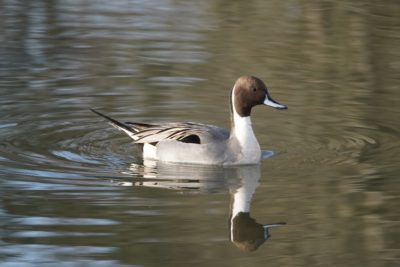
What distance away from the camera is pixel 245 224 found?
9.06 meters

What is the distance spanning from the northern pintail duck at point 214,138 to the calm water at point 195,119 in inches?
6.6

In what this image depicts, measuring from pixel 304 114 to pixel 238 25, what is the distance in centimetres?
508

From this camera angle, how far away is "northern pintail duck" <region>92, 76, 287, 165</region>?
35.8ft

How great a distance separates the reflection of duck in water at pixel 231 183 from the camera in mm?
8820

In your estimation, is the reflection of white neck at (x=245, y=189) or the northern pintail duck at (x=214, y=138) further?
the northern pintail duck at (x=214, y=138)

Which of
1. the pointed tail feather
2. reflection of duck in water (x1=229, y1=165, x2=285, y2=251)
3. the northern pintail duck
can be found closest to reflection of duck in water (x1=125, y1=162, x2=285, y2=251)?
reflection of duck in water (x1=229, y1=165, x2=285, y2=251)

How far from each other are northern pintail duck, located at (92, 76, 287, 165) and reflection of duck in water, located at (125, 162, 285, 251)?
0.35ft

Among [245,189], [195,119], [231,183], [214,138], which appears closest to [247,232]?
[245,189]

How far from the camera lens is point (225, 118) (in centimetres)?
1273

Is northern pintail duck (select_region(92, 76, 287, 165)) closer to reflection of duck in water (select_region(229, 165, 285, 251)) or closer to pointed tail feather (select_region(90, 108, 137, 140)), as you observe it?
pointed tail feather (select_region(90, 108, 137, 140))

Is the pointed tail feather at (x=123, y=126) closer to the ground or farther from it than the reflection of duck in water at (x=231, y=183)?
farther from it

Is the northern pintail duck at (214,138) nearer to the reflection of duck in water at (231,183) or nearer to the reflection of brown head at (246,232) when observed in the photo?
the reflection of duck in water at (231,183)

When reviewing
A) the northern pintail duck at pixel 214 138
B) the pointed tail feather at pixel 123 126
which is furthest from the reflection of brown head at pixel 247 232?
the pointed tail feather at pixel 123 126

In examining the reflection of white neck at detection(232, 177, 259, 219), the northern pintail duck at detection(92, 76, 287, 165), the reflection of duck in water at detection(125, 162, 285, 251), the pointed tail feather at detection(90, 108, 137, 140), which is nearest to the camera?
the reflection of duck in water at detection(125, 162, 285, 251)
